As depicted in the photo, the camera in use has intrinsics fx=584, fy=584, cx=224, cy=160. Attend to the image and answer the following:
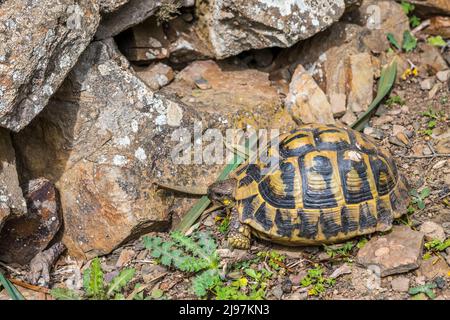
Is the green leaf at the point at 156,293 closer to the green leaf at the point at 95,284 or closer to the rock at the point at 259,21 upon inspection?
the green leaf at the point at 95,284

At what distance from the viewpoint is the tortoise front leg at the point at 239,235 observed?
14.7ft

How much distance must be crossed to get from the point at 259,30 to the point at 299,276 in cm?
223

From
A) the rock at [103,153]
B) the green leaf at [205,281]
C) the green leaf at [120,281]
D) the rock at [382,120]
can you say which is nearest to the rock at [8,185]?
the rock at [103,153]

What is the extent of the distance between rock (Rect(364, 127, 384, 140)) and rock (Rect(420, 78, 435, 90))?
2.44ft

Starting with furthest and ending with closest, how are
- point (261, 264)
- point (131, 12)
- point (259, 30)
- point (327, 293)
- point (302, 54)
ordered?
point (302, 54)
point (259, 30)
point (131, 12)
point (261, 264)
point (327, 293)

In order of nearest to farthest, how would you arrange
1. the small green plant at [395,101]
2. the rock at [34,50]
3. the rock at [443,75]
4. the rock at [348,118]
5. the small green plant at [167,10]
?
the rock at [34,50]
the small green plant at [167,10]
the rock at [348,118]
the small green plant at [395,101]
the rock at [443,75]

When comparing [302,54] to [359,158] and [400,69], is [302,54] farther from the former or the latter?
[359,158]

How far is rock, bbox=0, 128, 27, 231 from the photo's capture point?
4086 mm

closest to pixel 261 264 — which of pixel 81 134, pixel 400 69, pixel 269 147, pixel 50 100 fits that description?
pixel 269 147

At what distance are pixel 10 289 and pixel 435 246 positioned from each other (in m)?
3.09

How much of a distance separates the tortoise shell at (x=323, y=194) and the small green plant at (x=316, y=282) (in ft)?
0.76

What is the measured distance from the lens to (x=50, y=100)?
461 cm

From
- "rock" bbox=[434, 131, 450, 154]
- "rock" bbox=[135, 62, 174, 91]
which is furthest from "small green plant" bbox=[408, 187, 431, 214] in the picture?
"rock" bbox=[135, 62, 174, 91]

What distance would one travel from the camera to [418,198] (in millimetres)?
4723
